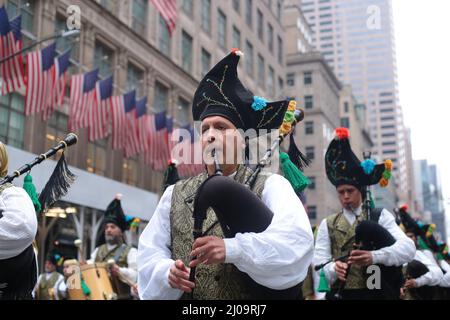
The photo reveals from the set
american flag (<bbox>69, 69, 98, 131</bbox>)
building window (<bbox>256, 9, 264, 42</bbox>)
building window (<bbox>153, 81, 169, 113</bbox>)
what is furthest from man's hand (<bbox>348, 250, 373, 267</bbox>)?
building window (<bbox>256, 9, 264, 42</bbox>)

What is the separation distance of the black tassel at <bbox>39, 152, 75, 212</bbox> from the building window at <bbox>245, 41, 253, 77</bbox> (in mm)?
36500

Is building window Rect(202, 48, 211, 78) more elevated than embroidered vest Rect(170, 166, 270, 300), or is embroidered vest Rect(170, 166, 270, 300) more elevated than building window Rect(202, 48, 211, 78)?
building window Rect(202, 48, 211, 78)

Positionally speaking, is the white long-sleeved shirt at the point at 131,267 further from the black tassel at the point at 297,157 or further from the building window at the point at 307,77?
the building window at the point at 307,77

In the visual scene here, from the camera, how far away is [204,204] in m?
2.68

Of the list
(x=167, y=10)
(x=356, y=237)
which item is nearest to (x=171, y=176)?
(x=356, y=237)

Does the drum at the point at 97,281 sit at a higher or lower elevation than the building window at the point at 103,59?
lower

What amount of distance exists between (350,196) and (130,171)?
2149cm

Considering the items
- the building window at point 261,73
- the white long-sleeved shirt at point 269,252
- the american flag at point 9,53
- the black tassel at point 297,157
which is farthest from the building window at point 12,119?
the building window at point 261,73

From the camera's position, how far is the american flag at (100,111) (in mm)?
18438

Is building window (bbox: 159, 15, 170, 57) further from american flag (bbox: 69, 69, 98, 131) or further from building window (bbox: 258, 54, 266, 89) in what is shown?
building window (bbox: 258, 54, 266, 89)

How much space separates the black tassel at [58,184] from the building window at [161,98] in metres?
24.0

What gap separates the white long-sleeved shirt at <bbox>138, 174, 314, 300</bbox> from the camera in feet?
8.94
